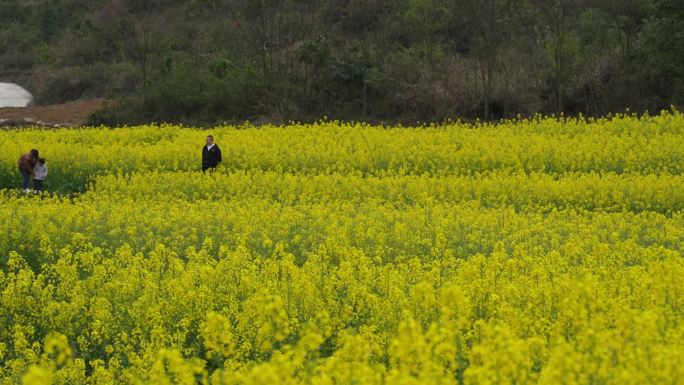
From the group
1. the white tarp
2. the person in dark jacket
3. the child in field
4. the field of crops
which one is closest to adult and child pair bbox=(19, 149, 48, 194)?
the child in field

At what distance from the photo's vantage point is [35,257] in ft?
38.5

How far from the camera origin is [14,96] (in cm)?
4781

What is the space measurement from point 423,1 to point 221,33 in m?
14.7

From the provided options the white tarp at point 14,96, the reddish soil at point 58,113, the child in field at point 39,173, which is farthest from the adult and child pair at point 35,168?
the white tarp at point 14,96

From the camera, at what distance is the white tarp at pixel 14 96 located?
4656 cm

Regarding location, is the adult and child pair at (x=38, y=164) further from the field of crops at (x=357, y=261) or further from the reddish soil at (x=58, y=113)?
the reddish soil at (x=58, y=113)

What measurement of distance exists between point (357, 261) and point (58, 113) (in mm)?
30712

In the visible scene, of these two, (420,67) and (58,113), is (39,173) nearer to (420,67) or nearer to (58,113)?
(420,67)

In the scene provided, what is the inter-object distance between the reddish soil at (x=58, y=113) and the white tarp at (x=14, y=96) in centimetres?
821

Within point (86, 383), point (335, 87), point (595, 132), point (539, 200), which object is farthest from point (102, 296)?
point (335, 87)

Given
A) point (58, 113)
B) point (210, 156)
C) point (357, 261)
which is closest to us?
point (357, 261)

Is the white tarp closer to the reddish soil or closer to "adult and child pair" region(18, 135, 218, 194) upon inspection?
the reddish soil

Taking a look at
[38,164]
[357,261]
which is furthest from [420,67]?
[357,261]

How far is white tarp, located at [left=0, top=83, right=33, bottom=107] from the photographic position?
4656cm
